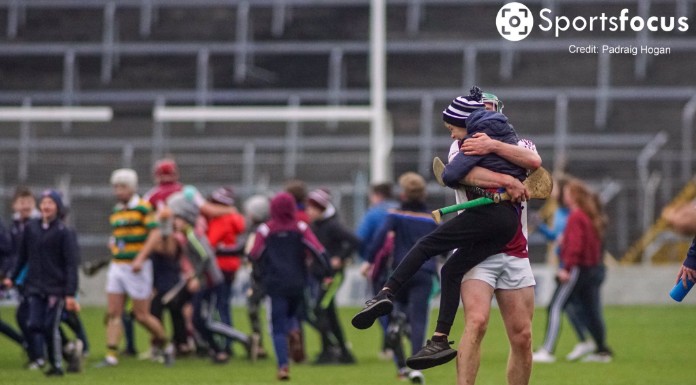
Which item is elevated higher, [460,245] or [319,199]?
[460,245]

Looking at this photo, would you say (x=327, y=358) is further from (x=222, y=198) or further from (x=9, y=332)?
(x=9, y=332)

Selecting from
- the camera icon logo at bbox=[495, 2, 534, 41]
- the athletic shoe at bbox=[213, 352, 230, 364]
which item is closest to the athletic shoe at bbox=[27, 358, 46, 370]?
the athletic shoe at bbox=[213, 352, 230, 364]

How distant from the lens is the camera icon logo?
29172mm

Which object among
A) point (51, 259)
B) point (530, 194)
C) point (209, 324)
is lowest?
point (209, 324)

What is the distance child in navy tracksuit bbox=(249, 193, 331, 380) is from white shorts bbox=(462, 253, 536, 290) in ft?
15.8

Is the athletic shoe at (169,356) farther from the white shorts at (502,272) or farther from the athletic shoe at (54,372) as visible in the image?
the white shorts at (502,272)

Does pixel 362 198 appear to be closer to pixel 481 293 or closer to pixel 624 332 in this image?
pixel 624 332

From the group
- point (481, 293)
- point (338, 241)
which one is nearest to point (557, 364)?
point (338, 241)

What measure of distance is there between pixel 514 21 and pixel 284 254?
54.4 feet

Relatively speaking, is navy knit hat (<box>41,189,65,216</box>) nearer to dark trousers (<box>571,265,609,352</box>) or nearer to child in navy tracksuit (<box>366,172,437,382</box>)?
child in navy tracksuit (<box>366,172,437,382</box>)

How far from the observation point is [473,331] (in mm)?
8945

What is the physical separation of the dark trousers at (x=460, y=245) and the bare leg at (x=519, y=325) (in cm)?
31

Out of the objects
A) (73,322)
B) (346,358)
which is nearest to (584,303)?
(346,358)

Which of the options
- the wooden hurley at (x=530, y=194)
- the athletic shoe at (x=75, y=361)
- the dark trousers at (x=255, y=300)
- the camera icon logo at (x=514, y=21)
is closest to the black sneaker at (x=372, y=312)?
the wooden hurley at (x=530, y=194)
